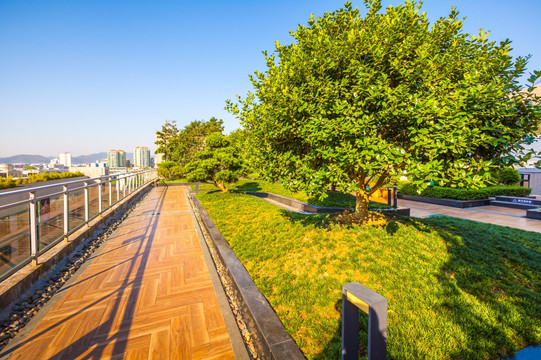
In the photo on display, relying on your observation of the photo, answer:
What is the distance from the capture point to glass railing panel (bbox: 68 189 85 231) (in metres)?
5.68

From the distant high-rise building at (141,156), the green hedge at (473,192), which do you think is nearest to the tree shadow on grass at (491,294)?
the green hedge at (473,192)

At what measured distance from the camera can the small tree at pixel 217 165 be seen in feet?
40.7

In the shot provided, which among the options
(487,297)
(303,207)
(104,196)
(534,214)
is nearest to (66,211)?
(104,196)

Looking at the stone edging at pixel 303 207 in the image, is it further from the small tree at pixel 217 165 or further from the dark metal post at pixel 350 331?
the dark metal post at pixel 350 331

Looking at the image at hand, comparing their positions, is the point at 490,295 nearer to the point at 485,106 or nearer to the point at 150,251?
the point at 485,106

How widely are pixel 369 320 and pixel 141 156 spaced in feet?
626

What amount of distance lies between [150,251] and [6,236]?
250 cm

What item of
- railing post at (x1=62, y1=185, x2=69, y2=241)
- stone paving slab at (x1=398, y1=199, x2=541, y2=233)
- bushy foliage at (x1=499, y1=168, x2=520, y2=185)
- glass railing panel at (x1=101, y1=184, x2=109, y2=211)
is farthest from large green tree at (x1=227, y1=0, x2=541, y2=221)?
bushy foliage at (x1=499, y1=168, x2=520, y2=185)

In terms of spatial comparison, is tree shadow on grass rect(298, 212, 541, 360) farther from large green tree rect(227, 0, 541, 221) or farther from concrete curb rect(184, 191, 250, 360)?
large green tree rect(227, 0, 541, 221)

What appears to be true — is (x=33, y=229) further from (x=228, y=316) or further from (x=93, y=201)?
(x=228, y=316)

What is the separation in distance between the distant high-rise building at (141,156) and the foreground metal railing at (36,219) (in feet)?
549

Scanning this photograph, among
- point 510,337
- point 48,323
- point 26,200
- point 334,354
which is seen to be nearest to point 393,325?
point 334,354

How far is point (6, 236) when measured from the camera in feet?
11.6

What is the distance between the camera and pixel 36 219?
420 centimetres
